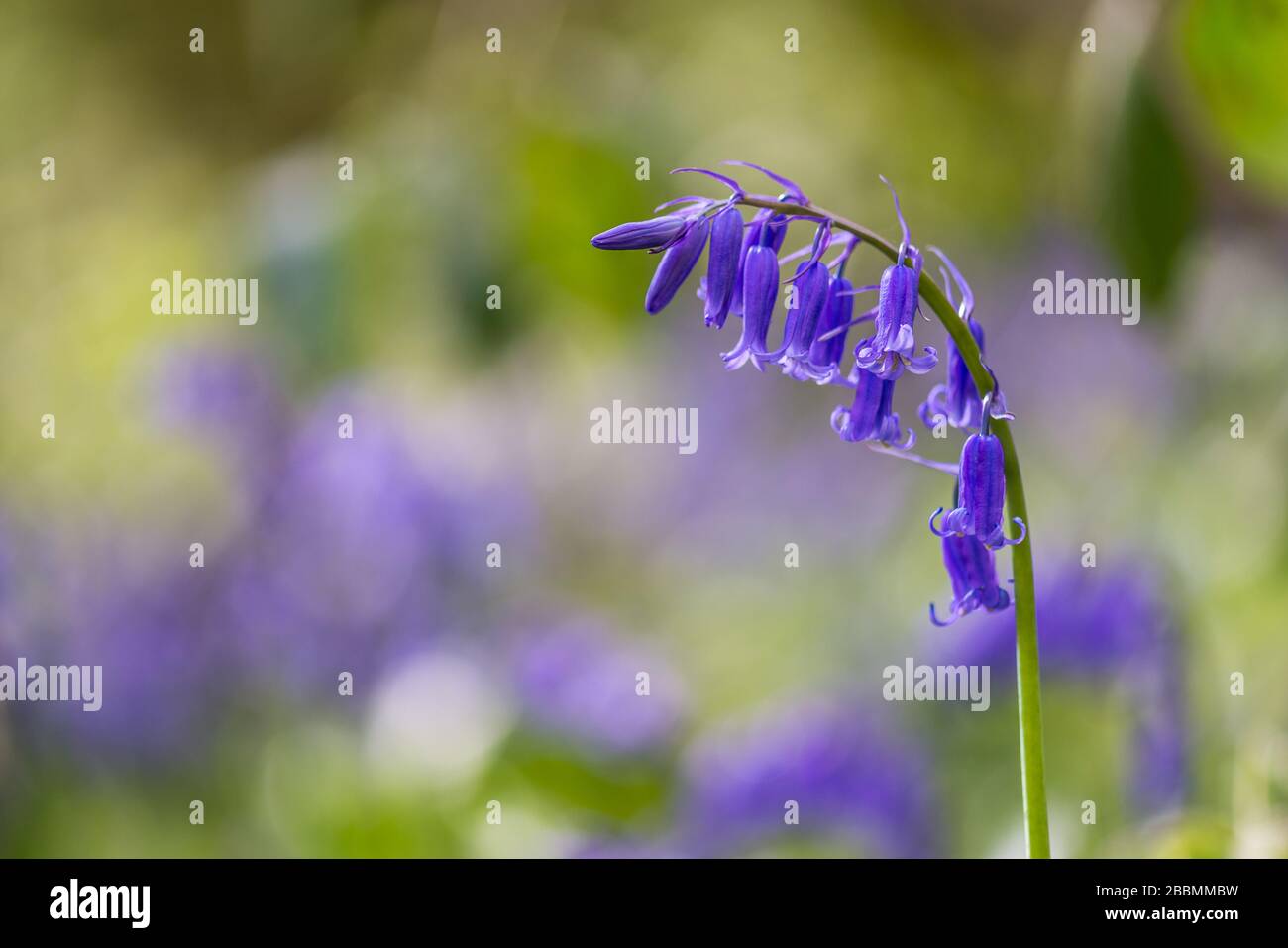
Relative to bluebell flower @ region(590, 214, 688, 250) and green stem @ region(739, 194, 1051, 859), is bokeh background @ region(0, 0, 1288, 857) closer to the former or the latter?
green stem @ region(739, 194, 1051, 859)

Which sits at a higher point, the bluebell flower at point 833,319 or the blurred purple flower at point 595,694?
the bluebell flower at point 833,319

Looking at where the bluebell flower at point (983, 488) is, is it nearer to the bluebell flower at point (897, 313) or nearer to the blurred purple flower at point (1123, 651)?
the bluebell flower at point (897, 313)

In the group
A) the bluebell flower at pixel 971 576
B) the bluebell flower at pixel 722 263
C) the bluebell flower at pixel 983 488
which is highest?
the bluebell flower at pixel 722 263

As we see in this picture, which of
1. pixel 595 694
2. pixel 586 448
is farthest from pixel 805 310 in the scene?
pixel 586 448

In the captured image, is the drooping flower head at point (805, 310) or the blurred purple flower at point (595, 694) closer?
the drooping flower head at point (805, 310)

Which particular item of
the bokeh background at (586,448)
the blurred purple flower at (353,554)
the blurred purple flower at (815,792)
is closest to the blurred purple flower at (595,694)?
the bokeh background at (586,448)

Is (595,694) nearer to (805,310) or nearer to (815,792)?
(815,792)
